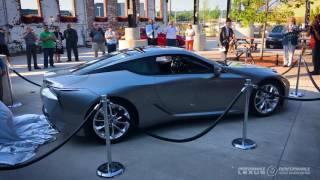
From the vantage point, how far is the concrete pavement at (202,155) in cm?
423

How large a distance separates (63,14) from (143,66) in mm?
21094

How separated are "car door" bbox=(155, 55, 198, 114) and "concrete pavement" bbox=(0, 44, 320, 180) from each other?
1.44ft

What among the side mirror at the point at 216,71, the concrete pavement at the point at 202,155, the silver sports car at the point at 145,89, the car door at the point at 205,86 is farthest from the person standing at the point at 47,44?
the side mirror at the point at 216,71

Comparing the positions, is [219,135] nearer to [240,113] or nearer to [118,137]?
[240,113]

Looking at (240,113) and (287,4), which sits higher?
(287,4)

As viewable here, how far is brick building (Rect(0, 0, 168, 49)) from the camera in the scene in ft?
65.3

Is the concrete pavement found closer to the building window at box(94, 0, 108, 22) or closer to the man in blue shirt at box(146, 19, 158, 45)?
the man in blue shirt at box(146, 19, 158, 45)

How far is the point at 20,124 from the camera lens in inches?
238

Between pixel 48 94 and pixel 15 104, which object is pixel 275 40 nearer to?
pixel 15 104

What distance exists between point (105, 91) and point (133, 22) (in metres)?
10.7

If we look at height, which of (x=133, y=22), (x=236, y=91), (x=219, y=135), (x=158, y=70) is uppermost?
(x=133, y=22)

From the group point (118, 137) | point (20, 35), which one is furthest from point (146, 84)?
point (20, 35)

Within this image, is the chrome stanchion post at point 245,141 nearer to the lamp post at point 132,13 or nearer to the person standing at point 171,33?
the lamp post at point 132,13

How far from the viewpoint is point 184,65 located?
5.76 meters
